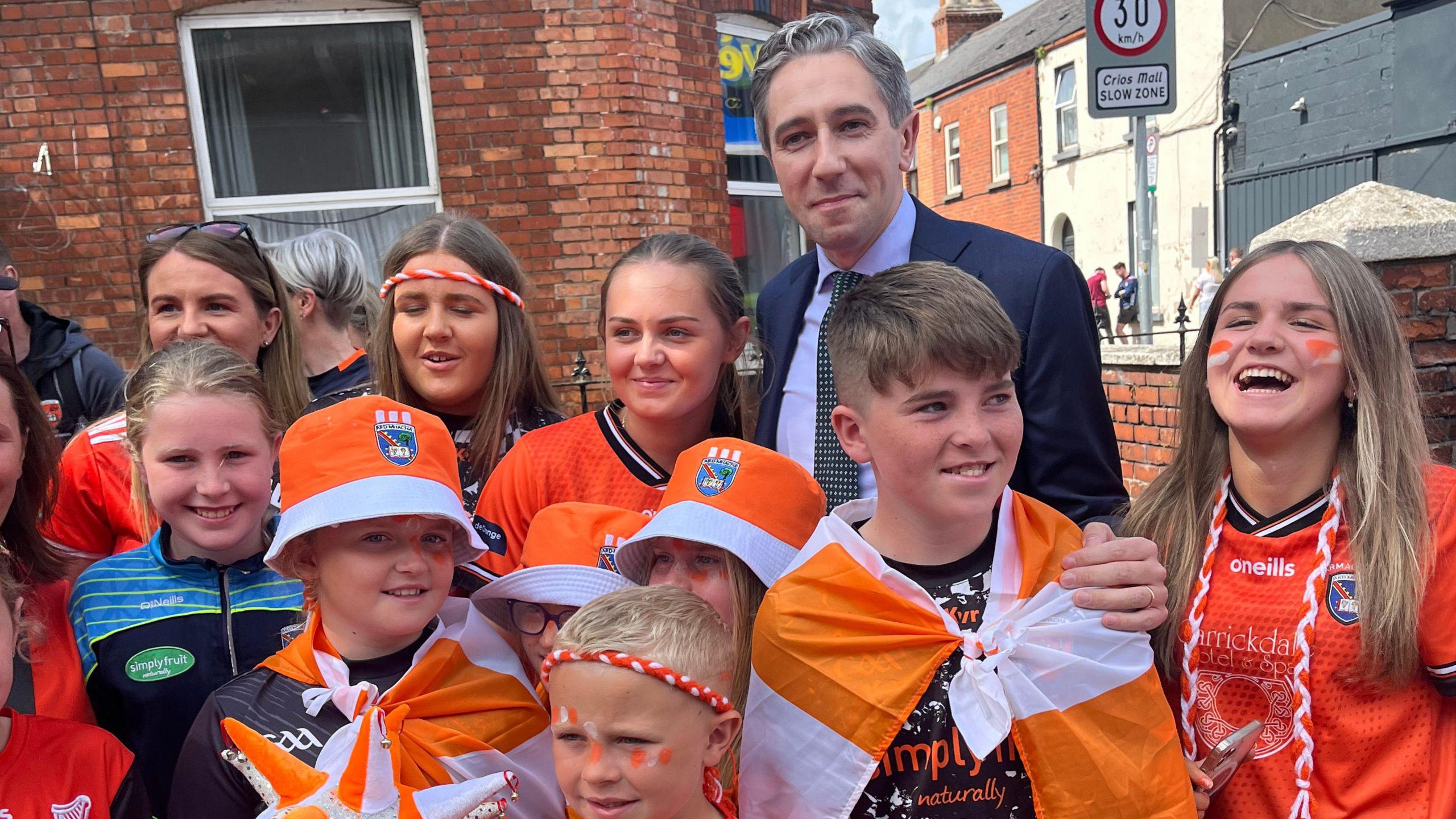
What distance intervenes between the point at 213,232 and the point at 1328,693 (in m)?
3.42

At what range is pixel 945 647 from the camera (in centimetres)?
191

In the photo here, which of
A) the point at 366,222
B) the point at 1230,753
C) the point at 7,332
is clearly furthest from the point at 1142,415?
the point at 7,332

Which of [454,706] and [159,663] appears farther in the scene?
[159,663]

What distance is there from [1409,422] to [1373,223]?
88.5 inches

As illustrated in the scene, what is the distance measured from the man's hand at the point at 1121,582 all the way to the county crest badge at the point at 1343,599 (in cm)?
45

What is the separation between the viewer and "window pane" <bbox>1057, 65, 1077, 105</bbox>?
24.0 metres

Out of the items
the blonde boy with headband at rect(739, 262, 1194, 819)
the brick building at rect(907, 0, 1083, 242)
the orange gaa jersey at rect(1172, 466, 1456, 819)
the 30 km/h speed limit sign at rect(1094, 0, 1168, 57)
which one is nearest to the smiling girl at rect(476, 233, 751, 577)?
the blonde boy with headband at rect(739, 262, 1194, 819)

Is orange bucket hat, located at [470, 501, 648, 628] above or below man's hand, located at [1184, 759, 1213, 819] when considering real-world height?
above

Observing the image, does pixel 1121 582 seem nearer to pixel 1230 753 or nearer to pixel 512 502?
pixel 1230 753

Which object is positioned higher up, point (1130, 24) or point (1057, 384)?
point (1130, 24)

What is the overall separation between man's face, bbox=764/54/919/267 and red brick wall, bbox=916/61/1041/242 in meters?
22.4

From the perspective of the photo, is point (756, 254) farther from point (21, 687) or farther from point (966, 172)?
point (966, 172)

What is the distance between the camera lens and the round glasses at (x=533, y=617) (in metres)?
2.21

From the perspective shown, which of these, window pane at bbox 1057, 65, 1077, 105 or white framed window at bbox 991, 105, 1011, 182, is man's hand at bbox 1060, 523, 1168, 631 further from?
white framed window at bbox 991, 105, 1011, 182
